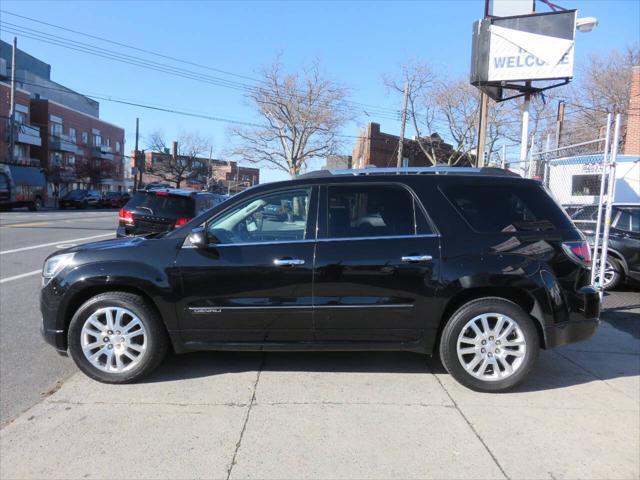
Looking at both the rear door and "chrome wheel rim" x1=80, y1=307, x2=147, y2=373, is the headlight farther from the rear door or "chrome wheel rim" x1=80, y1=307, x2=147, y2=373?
the rear door

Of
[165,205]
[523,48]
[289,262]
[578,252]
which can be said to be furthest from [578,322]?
[523,48]

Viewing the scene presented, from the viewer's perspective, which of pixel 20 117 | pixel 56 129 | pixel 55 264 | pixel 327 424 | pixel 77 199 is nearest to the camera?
pixel 327 424

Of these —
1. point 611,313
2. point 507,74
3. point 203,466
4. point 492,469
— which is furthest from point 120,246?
point 507,74

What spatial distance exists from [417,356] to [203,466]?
2.56m

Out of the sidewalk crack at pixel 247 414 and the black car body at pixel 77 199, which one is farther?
the black car body at pixel 77 199

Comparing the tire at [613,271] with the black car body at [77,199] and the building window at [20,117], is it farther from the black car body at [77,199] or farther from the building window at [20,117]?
the building window at [20,117]

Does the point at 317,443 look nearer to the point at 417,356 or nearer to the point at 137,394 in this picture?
the point at 137,394

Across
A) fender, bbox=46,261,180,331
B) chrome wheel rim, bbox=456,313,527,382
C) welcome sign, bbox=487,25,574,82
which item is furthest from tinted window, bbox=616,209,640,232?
fender, bbox=46,261,180,331

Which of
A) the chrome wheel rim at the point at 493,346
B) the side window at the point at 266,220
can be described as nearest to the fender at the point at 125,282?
the side window at the point at 266,220

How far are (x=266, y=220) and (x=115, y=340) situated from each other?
1.60 metres

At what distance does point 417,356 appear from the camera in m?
4.98

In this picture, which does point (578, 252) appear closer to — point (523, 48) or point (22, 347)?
point (22, 347)

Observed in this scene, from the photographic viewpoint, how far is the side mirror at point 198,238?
4.05m

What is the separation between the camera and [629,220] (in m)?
8.56
